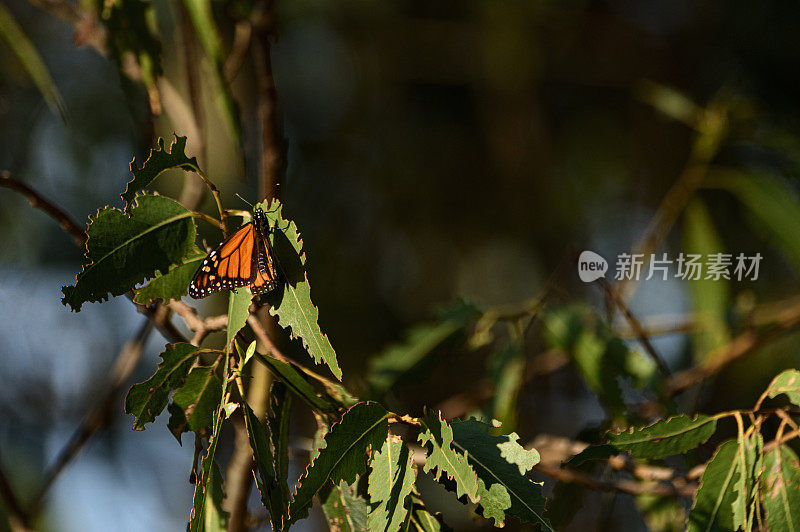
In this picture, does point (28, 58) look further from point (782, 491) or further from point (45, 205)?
point (782, 491)

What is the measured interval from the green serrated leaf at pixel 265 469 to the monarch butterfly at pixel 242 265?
0.30 ft

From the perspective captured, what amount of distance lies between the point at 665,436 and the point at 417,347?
1.46ft

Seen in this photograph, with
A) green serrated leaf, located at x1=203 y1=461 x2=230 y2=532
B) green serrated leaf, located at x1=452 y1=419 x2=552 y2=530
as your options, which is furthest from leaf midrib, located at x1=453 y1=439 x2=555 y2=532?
green serrated leaf, located at x1=203 y1=461 x2=230 y2=532

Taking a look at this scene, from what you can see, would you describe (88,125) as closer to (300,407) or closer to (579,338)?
(300,407)

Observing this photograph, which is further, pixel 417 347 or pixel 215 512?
pixel 417 347

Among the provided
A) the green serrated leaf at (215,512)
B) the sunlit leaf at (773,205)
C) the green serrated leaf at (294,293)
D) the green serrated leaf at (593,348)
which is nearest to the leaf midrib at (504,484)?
the green serrated leaf at (294,293)

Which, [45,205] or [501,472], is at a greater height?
[45,205]

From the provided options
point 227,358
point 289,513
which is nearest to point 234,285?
point 227,358

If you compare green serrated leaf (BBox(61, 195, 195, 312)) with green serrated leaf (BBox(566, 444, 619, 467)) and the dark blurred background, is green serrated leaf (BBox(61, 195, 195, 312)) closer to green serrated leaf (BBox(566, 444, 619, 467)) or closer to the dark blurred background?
green serrated leaf (BBox(566, 444, 619, 467))

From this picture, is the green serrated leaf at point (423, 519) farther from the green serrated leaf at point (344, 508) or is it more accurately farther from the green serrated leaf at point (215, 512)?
the green serrated leaf at point (215, 512)

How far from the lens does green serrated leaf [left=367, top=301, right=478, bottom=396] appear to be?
102 centimetres

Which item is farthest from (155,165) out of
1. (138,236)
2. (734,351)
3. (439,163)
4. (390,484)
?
(439,163)

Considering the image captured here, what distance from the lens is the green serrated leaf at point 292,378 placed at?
55cm

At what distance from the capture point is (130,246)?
565 mm
